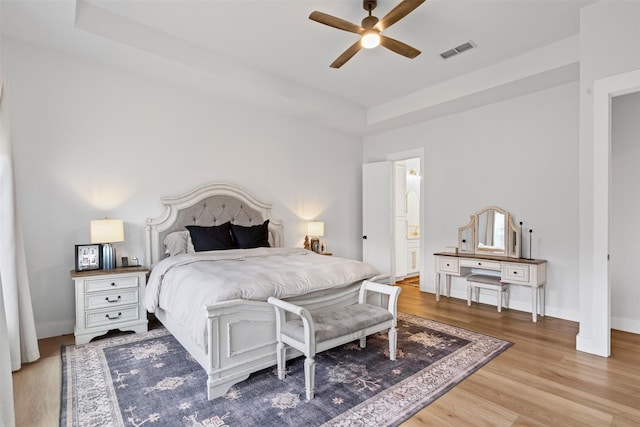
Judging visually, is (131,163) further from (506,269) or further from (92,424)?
(506,269)

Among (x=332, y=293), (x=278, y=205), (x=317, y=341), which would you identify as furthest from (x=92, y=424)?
(x=278, y=205)

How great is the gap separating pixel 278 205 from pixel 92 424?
3488 mm

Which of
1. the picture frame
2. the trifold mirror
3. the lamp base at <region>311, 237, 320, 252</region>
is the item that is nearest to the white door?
the lamp base at <region>311, 237, 320, 252</region>

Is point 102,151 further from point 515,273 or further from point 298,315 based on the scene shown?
point 515,273

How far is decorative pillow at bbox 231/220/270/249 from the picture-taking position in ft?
13.3

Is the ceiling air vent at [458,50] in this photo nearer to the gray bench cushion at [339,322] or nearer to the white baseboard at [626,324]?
the gray bench cushion at [339,322]

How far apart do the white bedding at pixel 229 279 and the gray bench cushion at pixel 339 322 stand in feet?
0.77

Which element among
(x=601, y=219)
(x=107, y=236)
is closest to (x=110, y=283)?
(x=107, y=236)

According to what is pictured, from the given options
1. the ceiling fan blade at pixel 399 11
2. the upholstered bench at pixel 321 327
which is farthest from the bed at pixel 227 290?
the ceiling fan blade at pixel 399 11

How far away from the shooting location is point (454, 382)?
92.6 inches

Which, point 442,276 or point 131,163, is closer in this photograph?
point 131,163

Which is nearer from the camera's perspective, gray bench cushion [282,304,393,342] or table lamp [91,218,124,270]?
gray bench cushion [282,304,393,342]

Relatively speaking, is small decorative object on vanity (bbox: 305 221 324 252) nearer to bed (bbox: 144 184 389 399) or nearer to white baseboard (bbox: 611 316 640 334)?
bed (bbox: 144 184 389 399)

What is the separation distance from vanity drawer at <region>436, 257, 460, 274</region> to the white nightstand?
376 centimetres
